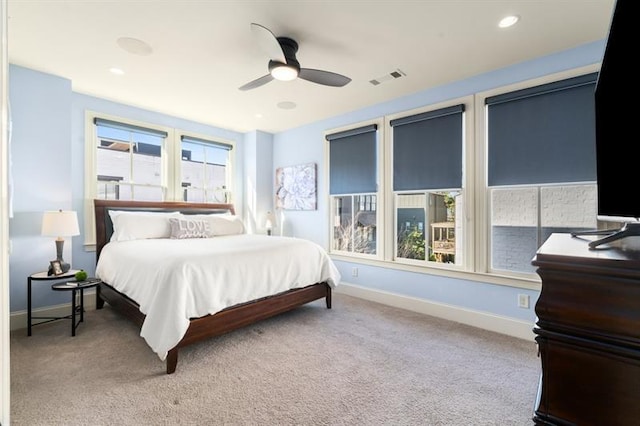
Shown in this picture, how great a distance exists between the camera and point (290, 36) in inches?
96.0

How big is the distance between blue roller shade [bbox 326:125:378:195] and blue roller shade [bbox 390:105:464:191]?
14.1 inches

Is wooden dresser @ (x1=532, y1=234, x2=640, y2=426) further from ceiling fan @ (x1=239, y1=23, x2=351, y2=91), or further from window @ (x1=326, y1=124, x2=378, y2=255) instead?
window @ (x1=326, y1=124, x2=378, y2=255)

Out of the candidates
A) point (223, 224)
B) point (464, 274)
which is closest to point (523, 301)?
point (464, 274)

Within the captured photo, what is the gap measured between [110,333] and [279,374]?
1862 millimetres

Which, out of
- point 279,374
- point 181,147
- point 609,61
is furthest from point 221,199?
point 609,61

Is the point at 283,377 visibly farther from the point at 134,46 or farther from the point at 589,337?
the point at 134,46

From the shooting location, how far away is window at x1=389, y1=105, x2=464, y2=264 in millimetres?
3318

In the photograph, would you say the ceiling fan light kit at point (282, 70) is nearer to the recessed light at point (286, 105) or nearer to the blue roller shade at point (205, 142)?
the recessed light at point (286, 105)

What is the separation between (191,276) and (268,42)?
1.86 meters

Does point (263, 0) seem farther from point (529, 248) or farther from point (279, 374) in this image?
Result: point (529, 248)

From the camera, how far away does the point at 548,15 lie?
85.2 inches

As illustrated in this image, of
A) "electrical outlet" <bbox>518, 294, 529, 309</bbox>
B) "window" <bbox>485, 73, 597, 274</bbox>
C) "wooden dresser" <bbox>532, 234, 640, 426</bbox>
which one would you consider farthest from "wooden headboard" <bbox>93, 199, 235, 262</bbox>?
"wooden dresser" <bbox>532, 234, 640, 426</bbox>

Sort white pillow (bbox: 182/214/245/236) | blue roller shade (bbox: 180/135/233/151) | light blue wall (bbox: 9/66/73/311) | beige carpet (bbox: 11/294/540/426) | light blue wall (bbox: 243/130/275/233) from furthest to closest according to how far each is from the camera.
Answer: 1. light blue wall (bbox: 243/130/275/233)
2. blue roller shade (bbox: 180/135/233/151)
3. white pillow (bbox: 182/214/245/236)
4. light blue wall (bbox: 9/66/73/311)
5. beige carpet (bbox: 11/294/540/426)

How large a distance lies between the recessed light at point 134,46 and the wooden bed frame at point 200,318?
6.71ft
